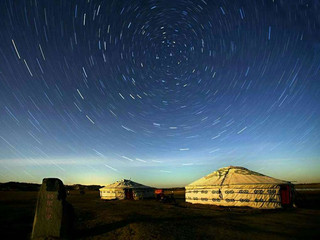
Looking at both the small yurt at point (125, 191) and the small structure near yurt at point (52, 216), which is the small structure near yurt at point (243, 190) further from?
the small structure near yurt at point (52, 216)

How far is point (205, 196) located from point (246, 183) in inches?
176

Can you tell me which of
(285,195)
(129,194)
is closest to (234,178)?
(285,195)

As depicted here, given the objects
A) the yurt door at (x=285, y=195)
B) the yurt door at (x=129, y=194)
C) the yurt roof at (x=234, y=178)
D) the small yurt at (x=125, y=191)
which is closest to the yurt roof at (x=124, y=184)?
the small yurt at (x=125, y=191)

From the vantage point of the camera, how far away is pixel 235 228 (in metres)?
9.27

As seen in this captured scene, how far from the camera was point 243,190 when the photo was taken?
17938 millimetres

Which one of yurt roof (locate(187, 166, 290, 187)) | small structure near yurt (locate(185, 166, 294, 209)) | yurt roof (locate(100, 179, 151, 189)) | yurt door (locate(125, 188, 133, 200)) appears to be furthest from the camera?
yurt roof (locate(100, 179, 151, 189))

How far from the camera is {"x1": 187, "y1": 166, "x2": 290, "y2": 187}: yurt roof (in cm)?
1808

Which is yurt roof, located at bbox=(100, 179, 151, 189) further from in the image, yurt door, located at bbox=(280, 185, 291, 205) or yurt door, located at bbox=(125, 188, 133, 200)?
yurt door, located at bbox=(280, 185, 291, 205)

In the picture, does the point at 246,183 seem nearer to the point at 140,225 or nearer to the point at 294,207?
the point at 294,207

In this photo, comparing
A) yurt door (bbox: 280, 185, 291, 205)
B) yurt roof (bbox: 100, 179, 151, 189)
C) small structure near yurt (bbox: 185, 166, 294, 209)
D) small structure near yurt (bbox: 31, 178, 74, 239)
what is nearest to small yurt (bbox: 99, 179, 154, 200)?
yurt roof (bbox: 100, 179, 151, 189)

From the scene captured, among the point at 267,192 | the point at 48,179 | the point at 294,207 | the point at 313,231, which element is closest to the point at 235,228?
the point at 313,231

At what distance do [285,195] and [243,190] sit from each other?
3.50 metres

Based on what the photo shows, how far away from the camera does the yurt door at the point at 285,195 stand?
1756cm

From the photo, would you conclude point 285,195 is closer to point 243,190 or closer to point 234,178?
point 243,190
